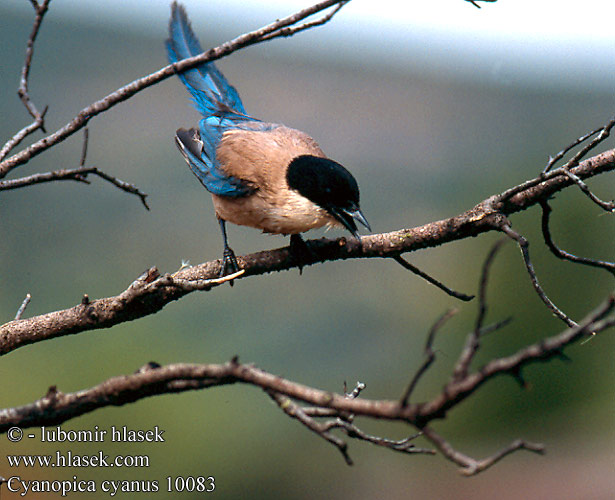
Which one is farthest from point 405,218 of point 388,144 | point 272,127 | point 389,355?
point 272,127

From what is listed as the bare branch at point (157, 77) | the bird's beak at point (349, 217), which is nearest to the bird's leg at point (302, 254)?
the bird's beak at point (349, 217)

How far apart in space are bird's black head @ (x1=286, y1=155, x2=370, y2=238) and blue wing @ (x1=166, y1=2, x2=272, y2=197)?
0.33 meters

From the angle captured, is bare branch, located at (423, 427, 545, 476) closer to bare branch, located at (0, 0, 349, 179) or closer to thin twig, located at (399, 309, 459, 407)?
thin twig, located at (399, 309, 459, 407)

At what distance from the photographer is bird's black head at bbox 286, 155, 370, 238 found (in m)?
2.85

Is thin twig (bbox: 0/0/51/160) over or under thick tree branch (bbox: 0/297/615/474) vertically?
over

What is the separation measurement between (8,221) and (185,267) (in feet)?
42.4

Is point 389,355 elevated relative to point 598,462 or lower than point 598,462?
elevated

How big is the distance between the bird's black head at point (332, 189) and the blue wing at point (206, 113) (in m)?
0.33

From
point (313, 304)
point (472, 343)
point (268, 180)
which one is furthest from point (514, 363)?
point (313, 304)

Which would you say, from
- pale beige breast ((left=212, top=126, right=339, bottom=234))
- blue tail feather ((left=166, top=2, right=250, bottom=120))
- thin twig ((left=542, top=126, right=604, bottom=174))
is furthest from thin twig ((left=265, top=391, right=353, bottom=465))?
blue tail feather ((left=166, top=2, right=250, bottom=120))

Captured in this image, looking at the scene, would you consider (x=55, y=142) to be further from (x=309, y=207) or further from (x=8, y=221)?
(x=8, y=221)

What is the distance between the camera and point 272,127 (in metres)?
3.57

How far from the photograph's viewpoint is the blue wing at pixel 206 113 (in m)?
3.34

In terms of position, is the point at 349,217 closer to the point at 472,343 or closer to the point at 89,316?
the point at 89,316
